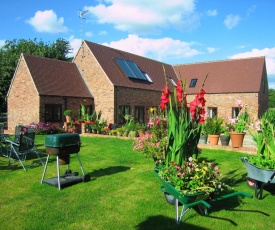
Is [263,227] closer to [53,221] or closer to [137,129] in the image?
[53,221]

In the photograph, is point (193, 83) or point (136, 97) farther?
point (193, 83)

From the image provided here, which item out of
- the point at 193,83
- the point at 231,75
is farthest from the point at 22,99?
the point at 231,75

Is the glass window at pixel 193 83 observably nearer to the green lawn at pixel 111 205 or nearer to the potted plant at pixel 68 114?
the potted plant at pixel 68 114

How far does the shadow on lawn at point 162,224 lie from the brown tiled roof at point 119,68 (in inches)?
653

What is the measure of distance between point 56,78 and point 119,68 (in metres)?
5.33

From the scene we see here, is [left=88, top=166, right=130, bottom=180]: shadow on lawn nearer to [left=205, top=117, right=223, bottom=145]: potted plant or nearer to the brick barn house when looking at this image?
[left=205, top=117, right=223, bottom=145]: potted plant

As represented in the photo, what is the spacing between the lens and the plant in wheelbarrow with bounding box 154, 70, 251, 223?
14.3 ft

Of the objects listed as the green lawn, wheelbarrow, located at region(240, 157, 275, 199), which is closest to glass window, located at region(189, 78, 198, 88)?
the green lawn

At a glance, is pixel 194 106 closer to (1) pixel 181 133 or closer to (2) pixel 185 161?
(1) pixel 181 133

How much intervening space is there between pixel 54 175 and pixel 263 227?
16.8 ft

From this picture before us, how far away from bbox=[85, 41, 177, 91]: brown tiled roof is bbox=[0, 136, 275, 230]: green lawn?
46.8 ft

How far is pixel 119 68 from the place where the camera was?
22.8 meters

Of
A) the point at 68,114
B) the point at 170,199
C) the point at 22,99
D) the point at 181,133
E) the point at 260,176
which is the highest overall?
the point at 22,99

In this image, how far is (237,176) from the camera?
281 inches
